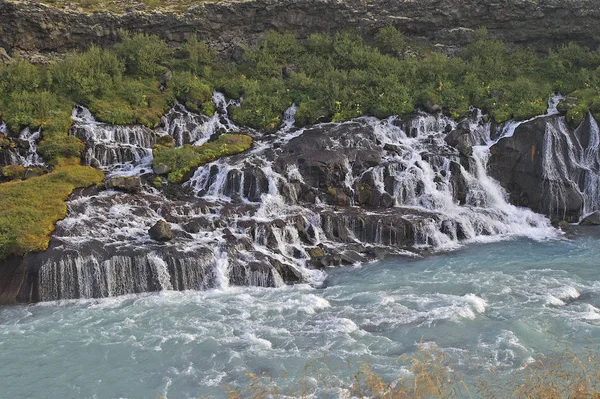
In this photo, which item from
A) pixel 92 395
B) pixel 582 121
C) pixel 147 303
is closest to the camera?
pixel 92 395

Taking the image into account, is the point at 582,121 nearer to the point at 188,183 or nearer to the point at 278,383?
the point at 188,183

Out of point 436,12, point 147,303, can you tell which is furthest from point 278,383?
point 436,12

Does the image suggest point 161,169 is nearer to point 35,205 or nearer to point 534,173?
point 35,205

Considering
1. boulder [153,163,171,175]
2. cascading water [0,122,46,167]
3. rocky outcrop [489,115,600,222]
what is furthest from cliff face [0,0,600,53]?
boulder [153,163,171,175]

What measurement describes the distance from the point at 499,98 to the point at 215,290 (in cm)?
2111

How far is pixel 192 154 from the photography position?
27.1 m

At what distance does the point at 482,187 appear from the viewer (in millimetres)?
27000

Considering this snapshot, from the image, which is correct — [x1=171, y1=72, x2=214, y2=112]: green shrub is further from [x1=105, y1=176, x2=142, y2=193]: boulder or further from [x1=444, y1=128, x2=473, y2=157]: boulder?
[x1=444, y1=128, x2=473, y2=157]: boulder

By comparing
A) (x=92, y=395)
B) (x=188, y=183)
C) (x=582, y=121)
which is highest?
(x=582, y=121)

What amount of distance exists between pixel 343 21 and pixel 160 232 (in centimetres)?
2570

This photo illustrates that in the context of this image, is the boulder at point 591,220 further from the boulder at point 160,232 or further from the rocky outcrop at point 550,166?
the boulder at point 160,232

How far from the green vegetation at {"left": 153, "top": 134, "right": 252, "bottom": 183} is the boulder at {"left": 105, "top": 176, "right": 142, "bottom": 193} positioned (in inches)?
73.3

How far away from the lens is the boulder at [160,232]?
66.7 ft

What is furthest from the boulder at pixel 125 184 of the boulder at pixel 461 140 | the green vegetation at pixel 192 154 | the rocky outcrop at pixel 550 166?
the rocky outcrop at pixel 550 166
